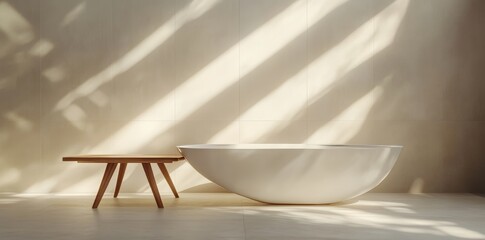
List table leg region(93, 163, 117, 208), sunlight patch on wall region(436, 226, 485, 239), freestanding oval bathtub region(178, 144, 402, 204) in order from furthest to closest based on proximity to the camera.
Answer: table leg region(93, 163, 117, 208) < freestanding oval bathtub region(178, 144, 402, 204) < sunlight patch on wall region(436, 226, 485, 239)

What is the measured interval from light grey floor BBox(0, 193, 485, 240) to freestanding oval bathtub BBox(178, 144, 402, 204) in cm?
10

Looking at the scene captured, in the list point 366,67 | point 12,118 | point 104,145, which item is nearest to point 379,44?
point 366,67

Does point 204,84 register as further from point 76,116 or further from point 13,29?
point 13,29

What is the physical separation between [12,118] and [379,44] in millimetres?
2880

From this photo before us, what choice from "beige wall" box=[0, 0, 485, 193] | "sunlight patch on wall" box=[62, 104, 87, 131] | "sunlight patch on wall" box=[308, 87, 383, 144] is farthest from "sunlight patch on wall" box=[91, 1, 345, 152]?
"sunlight patch on wall" box=[308, 87, 383, 144]

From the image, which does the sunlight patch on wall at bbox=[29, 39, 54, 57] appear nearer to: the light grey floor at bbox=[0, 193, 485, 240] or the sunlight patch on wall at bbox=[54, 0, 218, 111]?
the sunlight patch on wall at bbox=[54, 0, 218, 111]

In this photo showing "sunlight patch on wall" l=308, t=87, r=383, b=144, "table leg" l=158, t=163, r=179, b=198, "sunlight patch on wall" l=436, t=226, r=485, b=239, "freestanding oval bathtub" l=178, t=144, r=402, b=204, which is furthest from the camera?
"sunlight patch on wall" l=308, t=87, r=383, b=144

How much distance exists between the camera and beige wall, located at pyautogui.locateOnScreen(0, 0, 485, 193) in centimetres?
451

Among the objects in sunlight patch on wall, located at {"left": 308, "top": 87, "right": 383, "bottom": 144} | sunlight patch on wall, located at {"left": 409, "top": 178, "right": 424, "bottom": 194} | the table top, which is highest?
sunlight patch on wall, located at {"left": 308, "top": 87, "right": 383, "bottom": 144}

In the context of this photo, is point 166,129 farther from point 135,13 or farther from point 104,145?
point 135,13

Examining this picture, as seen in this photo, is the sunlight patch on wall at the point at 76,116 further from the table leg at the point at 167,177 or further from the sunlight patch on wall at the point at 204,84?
the table leg at the point at 167,177

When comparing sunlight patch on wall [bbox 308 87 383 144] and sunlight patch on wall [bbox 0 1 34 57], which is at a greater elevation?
sunlight patch on wall [bbox 0 1 34 57]

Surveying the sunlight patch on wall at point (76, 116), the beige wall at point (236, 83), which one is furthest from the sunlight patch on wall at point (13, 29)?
the sunlight patch on wall at point (76, 116)

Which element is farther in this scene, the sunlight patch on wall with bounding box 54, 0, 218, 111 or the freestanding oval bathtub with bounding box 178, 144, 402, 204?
the sunlight patch on wall with bounding box 54, 0, 218, 111
